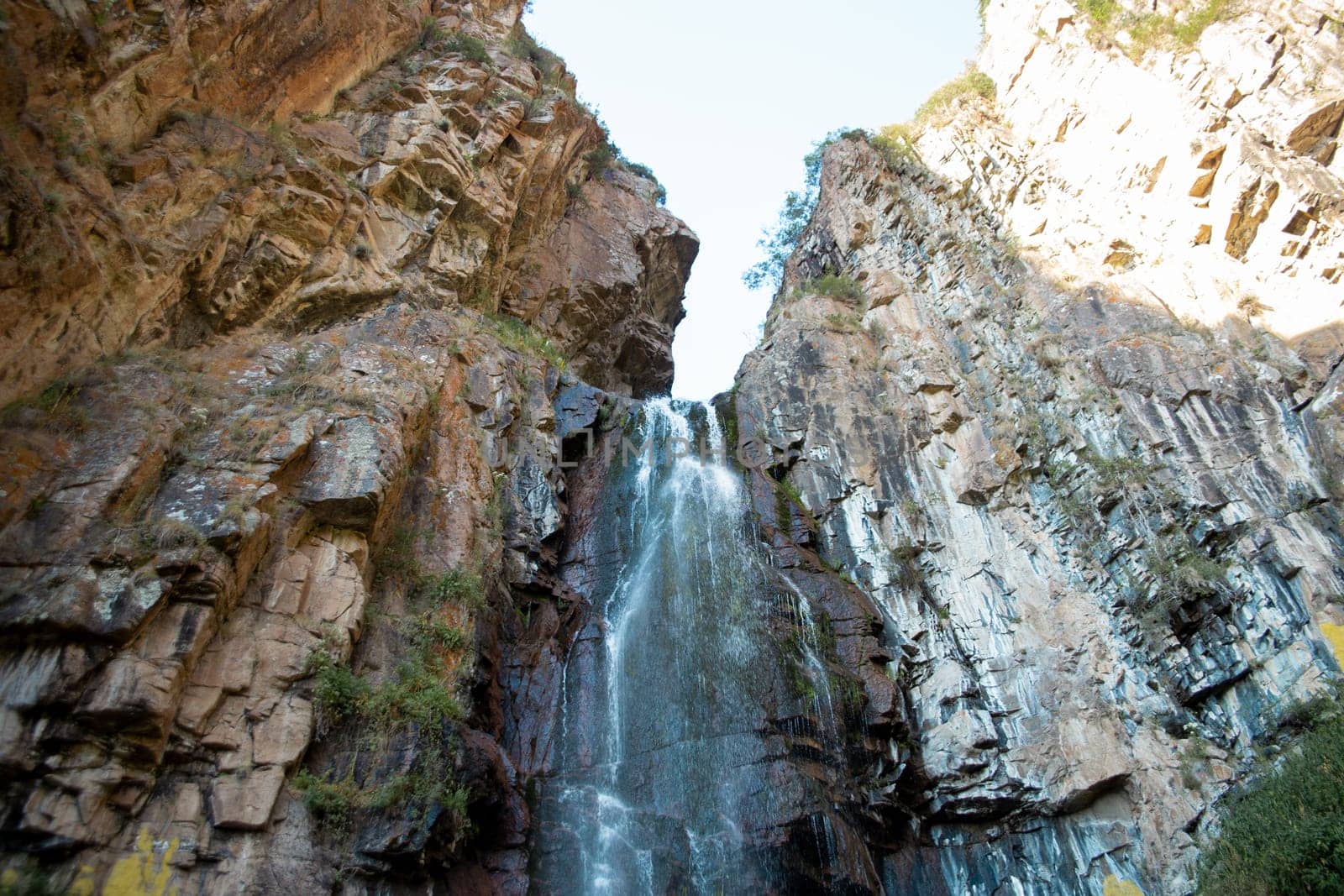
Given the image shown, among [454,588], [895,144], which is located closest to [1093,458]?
[454,588]

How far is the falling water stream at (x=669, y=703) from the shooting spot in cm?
1069

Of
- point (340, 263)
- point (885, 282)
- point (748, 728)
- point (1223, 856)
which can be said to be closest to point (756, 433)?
point (885, 282)

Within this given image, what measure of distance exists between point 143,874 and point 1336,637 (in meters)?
14.7

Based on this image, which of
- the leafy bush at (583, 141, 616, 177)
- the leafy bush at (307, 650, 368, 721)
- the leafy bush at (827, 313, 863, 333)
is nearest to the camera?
the leafy bush at (307, 650, 368, 721)

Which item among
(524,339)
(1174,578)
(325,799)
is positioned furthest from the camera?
(524,339)

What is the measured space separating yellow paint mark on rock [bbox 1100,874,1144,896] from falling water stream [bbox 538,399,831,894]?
4640 mm

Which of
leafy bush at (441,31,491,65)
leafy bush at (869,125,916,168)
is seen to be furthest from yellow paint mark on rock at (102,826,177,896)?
leafy bush at (869,125,916,168)

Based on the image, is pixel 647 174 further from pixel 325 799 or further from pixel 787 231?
pixel 325 799

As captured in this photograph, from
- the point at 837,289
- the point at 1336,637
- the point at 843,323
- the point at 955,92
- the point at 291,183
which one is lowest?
the point at 1336,637

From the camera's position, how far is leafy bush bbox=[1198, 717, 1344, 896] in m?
8.88

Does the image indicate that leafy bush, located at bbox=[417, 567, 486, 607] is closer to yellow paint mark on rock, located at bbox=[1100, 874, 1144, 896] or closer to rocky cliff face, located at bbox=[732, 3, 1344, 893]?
rocky cliff face, located at bbox=[732, 3, 1344, 893]

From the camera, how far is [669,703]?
1260 cm

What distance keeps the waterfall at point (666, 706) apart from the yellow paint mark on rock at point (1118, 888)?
4629mm

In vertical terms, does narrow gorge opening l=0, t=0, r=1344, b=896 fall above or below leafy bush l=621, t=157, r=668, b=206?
below
